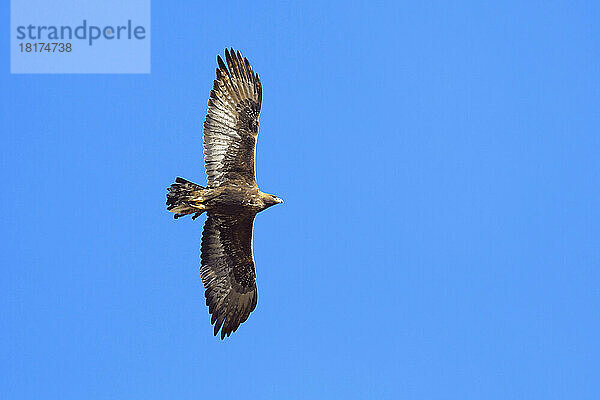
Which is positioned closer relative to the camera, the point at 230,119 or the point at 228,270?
the point at 230,119

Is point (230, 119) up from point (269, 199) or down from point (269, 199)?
up

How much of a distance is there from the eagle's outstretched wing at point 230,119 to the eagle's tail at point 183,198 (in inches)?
23.3

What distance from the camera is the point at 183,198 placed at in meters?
21.6

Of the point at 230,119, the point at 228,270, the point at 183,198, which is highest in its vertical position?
the point at 230,119

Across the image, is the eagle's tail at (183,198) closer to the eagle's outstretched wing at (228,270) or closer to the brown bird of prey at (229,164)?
the brown bird of prey at (229,164)

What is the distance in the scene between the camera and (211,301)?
2297cm

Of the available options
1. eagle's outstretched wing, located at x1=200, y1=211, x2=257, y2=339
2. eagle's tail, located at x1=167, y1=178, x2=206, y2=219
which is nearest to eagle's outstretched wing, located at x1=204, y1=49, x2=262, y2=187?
eagle's tail, located at x1=167, y1=178, x2=206, y2=219

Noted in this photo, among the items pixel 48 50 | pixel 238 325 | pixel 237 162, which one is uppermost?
pixel 48 50

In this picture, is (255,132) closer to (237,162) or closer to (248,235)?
(237,162)

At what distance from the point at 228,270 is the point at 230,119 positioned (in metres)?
3.17

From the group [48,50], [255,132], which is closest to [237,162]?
[255,132]

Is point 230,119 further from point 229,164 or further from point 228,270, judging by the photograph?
point 228,270

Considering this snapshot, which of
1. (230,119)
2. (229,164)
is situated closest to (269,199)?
(229,164)

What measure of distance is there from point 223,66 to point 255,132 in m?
1.45
